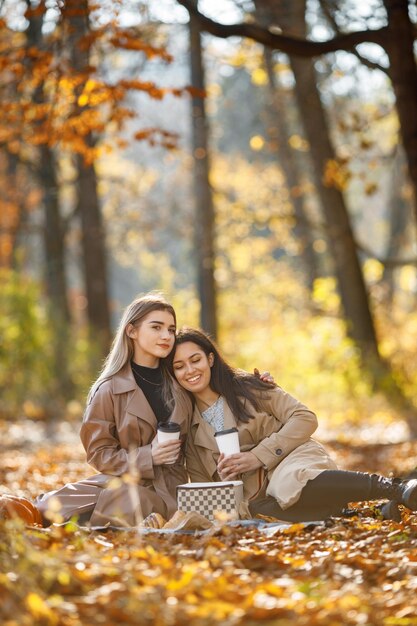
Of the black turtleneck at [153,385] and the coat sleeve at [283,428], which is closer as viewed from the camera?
the coat sleeve at [283,428]

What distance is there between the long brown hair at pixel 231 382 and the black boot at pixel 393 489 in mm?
873

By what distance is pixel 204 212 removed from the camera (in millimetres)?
17250

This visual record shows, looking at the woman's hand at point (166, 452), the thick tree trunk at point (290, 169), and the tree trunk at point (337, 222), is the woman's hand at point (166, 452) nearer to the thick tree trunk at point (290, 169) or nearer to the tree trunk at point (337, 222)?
the tree trunk at point (337, 222)

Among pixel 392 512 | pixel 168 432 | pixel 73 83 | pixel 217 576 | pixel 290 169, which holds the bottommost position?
pixel 392 512

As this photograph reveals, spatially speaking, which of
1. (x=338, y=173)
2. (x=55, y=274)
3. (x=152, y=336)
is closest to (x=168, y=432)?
(x=152, y=336)

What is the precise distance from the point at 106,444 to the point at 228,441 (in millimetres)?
796

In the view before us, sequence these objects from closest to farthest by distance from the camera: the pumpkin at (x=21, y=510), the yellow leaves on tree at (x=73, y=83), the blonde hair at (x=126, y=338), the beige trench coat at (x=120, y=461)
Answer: the pumpkin at (x=21, y=510), the beige trench coat at (x=120, y=461), the blonde hair at (x=126, y=338), the yellow leaves on tree at (x=73, y=83)

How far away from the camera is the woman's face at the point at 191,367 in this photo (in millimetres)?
6461

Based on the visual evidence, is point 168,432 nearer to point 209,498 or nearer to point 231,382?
point 209,498

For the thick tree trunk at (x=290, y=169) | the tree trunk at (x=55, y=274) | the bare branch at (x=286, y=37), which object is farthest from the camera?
the thick tree trunk at (x=290, y=169)

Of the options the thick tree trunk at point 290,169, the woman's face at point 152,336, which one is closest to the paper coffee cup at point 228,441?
the woman's face at point 152,336

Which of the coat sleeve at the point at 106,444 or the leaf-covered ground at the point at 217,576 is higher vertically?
the coat sleeve at the point at 106,444

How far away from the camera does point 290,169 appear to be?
78.8ft

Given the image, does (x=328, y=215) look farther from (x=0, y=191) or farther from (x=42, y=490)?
(x=0, y=191)
